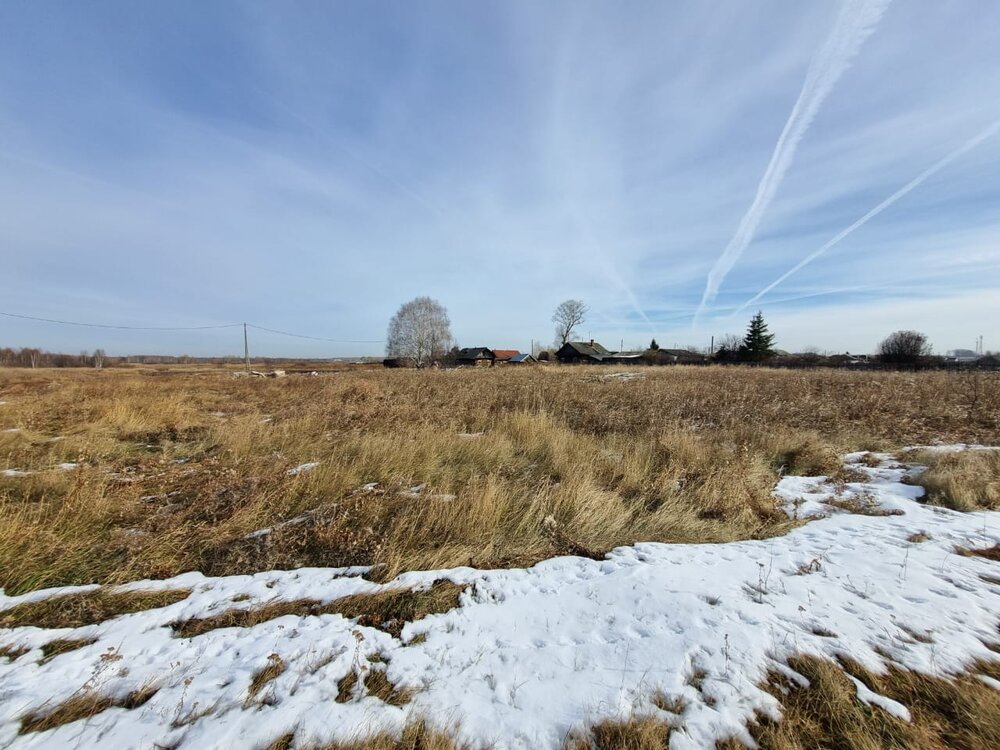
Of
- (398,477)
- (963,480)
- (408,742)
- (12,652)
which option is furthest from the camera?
(398,477)

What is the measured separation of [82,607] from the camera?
2928 mm

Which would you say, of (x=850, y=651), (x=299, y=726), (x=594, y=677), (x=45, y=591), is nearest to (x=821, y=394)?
(x=850, y=651)

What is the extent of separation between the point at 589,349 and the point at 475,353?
2199cm

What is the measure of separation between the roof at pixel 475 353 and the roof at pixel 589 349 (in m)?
14.5

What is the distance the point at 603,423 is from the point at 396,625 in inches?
273

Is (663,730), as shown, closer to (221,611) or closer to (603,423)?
(221,611)

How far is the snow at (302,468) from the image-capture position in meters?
5.43

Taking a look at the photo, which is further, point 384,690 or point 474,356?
point 474,356

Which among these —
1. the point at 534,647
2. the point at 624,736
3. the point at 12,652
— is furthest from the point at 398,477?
the point at 624,736

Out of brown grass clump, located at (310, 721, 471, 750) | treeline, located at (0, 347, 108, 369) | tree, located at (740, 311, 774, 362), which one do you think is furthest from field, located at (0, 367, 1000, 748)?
treeline, located at (0, 347, 108, 369)

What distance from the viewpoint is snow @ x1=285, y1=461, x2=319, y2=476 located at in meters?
5.43

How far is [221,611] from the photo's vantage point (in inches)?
115

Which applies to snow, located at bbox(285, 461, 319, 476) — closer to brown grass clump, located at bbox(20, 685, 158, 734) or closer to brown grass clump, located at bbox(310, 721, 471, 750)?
brown grass clump, located at bbox(20, 685, 158, 734)

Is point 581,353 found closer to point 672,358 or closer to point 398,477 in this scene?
point 672,358
